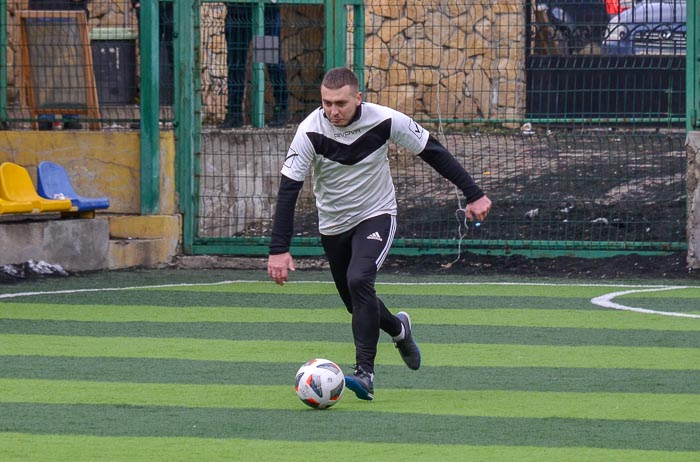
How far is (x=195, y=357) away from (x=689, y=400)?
2.98 m

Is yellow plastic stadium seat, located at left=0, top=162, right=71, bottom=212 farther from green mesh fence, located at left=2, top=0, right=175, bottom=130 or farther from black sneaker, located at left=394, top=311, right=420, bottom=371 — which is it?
black sneaker, located at left=394, top=311, right=420, bottom=371

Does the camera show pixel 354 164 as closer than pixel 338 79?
No

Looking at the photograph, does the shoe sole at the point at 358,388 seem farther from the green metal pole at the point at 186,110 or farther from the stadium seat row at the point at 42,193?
the green metal pole at the point at 186,110

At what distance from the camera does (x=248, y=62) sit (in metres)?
13.8

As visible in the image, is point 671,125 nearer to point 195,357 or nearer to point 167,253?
point 167,253

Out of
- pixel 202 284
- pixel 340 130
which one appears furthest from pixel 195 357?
pixel 202 284

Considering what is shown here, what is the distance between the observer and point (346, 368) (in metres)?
7.82

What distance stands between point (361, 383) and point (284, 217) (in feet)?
3.08

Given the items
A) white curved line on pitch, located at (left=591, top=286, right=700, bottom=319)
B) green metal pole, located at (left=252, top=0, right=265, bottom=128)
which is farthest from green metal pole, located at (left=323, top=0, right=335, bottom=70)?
white curved line on pitch, located at (left=591, top=286, right=700, bottom=319)

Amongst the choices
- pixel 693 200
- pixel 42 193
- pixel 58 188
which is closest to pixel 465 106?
pixel 693 200

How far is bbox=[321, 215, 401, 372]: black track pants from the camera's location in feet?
22.9

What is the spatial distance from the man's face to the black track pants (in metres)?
0.61

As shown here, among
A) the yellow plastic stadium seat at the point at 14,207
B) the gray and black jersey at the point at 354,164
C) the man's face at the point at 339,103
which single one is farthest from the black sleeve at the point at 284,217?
the yellow plastic stadium seat at the point at 14,207

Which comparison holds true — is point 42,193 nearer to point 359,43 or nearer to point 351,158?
point 359,43
